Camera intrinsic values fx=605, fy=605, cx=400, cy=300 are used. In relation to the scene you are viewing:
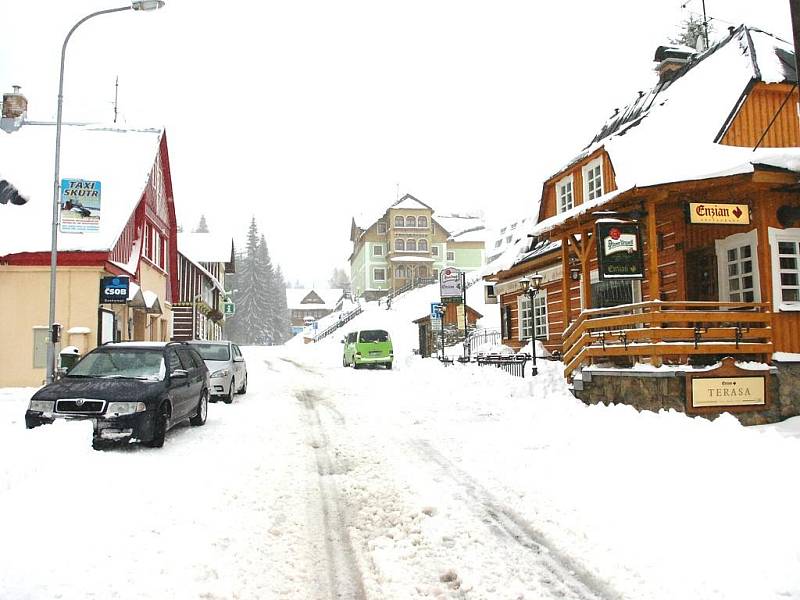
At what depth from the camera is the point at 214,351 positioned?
52.5 feet

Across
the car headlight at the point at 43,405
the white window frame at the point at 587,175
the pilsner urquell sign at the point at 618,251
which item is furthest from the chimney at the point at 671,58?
the car headlight at the point at 43,405

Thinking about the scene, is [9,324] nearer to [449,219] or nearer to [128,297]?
[128,297]

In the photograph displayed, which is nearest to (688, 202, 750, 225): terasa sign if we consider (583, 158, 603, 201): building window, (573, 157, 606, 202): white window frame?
(573, 157, 606, 202): white window frame

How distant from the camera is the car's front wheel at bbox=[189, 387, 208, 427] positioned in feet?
36.9

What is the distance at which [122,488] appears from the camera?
6656 millimetres

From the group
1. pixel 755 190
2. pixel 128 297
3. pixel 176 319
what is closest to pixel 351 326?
pixel 176 319

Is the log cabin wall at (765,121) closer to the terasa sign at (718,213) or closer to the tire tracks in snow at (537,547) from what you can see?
the terasa sign at (718,213)

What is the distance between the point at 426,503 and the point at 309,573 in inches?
78.4

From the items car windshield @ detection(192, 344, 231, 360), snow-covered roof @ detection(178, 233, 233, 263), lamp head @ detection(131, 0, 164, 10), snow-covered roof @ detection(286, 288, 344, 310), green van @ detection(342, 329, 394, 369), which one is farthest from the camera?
snow-covered roof @ detection(286, 288, 344, 310)

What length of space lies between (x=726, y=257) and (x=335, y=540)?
12.3 m

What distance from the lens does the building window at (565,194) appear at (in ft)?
65.8

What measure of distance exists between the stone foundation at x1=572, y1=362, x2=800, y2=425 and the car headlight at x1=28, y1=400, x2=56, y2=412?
9.86m

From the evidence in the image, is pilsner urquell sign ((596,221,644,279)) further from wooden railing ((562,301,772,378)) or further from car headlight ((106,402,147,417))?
car headlight ((106,402,147,417))

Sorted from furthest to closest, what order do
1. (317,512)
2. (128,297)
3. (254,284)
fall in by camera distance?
1. (254,284)
2. (128,297)
3. (317,512)
